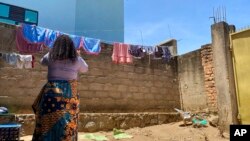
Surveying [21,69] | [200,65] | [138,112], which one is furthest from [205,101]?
[21,69]

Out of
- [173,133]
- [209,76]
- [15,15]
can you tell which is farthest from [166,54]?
[15,15]

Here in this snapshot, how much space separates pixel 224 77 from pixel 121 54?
11.4 ft

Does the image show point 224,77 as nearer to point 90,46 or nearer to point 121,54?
point 121,54

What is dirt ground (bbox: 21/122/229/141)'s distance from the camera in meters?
6.61

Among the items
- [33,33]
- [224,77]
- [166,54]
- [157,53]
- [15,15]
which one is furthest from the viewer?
[166,54]

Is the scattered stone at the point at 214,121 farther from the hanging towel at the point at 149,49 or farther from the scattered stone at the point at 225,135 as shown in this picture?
the hanging towel at the point at 149,49

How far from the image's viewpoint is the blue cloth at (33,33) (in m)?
7.31

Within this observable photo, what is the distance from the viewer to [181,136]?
698 centimetres

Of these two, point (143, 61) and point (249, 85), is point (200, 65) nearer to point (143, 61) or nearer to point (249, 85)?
point (143, 61)

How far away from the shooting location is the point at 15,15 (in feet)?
29.8

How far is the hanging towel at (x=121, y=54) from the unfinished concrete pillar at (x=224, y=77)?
2.99 meters

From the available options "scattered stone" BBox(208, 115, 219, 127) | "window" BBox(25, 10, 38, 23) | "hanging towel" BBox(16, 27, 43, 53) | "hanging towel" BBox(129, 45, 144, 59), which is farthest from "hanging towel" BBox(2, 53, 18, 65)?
"scattered stone" BBox(208, 115, 219, 127)

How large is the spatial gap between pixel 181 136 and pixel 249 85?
206 cm

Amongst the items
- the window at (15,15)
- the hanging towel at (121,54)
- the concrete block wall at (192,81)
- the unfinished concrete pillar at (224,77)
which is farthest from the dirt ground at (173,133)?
the window at (15,15)
